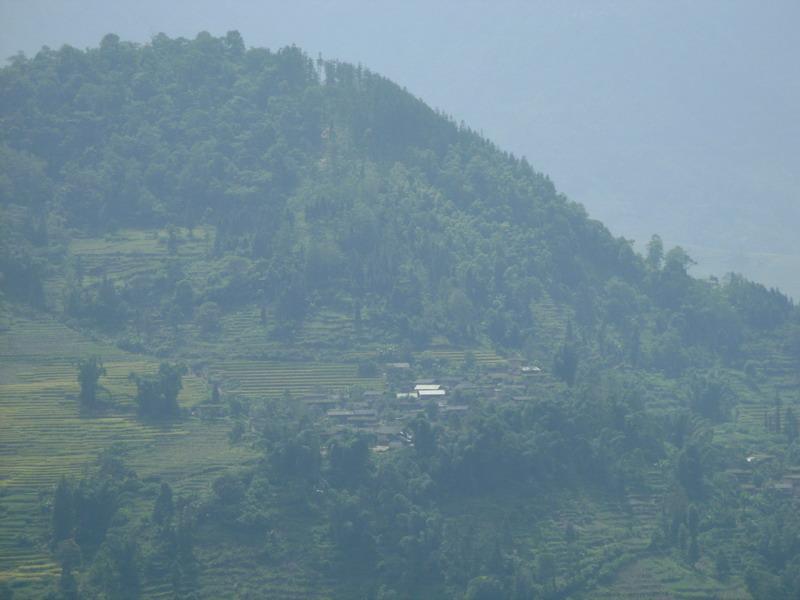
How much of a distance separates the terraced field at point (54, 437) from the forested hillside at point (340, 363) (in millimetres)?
120

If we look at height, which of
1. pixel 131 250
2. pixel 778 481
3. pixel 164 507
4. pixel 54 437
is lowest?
pixel 164 507

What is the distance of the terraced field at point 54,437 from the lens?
4653 centimetres

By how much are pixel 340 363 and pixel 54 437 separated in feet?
34.3

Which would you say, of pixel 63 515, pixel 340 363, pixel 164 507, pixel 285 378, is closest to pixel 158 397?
pixel 285 378

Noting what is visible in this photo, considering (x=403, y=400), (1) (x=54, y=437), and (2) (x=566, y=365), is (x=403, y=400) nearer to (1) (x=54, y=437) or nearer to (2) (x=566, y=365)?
(2) (x=566, y=365)

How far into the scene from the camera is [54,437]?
51531 mm

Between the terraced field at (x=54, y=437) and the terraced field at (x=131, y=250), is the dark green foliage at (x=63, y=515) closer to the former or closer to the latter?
the terraced field at (x=54, y=437)

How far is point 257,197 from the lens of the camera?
2621 inches

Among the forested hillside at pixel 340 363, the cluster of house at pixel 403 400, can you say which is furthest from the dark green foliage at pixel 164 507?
the cluster of house at pixel 403 400

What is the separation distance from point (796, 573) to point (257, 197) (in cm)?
2624

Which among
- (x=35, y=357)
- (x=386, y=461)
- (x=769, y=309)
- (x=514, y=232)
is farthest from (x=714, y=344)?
(x=35, y=357)

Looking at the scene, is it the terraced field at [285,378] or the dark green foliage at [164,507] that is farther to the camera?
the terraced field at [285,378]

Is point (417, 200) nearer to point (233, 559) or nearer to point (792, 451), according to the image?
point (792, 451)

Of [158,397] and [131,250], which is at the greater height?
[131,250]
